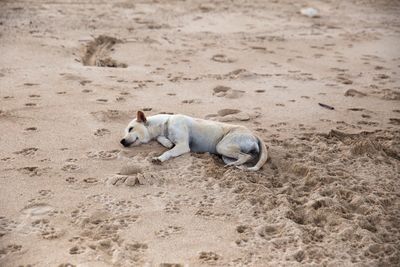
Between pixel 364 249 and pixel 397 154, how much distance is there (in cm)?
206

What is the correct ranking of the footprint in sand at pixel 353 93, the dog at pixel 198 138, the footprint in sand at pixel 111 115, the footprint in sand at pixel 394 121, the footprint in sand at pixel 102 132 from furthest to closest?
1. the footprint in sand at pixel 353 93
2. the footprint in sand at pixel 394 121
3. the footprint in sand at pixel 111 115
4. the footprint in sand at pixel 102 132
5. the dog at pixel 198 138

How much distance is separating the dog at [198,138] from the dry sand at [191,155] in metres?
0.12

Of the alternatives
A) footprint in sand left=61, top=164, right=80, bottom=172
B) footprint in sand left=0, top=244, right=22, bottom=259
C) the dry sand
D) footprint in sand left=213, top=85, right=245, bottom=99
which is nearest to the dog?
the dry sand

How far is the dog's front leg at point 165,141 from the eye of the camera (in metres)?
5.43

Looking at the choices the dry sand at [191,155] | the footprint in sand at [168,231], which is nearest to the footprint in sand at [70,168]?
the dry sand at [191,155]

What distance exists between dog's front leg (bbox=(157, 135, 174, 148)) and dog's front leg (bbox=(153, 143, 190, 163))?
0.16m

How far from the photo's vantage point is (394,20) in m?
13.6

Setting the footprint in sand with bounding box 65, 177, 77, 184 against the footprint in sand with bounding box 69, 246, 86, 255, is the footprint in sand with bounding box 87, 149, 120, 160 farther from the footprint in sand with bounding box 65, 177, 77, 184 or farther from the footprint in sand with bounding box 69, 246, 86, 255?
the footprint in sand with bounding box 69, 246, 86, 255

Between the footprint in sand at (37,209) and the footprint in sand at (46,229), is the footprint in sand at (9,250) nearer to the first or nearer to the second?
the footprint in sand at (46,229)

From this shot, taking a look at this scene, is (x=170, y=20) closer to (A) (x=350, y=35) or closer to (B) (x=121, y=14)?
(B) (x=121, y=14)

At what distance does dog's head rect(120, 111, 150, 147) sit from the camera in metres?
5.42

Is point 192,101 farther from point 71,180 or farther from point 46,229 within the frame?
point 46,229

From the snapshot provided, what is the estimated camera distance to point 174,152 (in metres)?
5.19

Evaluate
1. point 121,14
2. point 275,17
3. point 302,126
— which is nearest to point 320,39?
point 275,17
